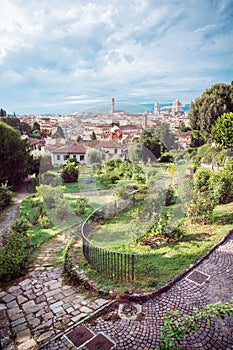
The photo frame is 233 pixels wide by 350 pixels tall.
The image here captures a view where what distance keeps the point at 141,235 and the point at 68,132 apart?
2.96 meters

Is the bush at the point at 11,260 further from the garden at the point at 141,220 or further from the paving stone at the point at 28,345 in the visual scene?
the paving stone at the point at 28,345

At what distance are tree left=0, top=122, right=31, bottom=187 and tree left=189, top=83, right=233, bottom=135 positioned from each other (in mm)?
16997

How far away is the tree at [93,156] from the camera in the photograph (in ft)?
18.9

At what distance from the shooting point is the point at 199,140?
22.6m

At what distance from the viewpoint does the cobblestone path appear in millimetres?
2830

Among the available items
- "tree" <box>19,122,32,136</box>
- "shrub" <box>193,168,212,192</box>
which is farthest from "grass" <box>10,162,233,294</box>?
"tree" <box>19,122,32,136</box>

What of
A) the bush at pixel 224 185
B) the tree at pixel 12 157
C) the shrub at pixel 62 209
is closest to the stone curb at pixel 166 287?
the bush at pixel 224 185

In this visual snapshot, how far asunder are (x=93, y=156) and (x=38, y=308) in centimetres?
339

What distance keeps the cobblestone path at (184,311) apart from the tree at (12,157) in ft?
37.1

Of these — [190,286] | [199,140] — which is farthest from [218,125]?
[190,286]

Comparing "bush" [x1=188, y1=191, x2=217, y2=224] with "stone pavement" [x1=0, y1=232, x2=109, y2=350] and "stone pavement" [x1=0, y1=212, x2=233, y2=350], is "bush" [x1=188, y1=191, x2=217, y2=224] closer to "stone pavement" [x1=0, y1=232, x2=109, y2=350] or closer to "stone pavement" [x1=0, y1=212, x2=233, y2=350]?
"stone pavement" [x1=0, y1=212, x2=233, y2=350]

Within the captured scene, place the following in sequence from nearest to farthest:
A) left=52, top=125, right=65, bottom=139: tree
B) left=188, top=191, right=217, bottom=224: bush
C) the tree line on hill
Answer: left=52, top=125, right=65, bottom=139: tree
the tree line on hill
left=188, top=191, right=217, bottom=224: bush

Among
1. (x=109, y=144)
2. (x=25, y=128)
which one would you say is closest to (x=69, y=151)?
(x=109, y=144)

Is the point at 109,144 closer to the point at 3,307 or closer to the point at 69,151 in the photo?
the point at 69,151
